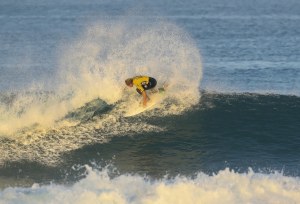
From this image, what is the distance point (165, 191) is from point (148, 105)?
701 centimetres

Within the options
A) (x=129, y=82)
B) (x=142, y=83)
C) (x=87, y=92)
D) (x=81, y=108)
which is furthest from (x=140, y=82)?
(x=87, y=92)

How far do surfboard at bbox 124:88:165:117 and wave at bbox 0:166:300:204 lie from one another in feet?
19.2

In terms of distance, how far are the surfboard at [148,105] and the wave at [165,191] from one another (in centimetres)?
585

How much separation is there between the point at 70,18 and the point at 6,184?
53.0m

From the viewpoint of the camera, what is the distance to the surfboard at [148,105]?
20438 mm

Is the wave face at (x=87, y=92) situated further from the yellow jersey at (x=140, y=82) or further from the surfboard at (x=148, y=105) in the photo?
the yellow jersey at (x=140, y=82)

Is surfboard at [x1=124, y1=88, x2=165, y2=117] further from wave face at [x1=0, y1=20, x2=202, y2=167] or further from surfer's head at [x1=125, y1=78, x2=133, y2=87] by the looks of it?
surfer's head at [x1=125, y1=78, x2=133, y2=87]

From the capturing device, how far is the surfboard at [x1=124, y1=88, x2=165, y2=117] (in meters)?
20.4

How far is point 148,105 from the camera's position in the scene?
20688mm

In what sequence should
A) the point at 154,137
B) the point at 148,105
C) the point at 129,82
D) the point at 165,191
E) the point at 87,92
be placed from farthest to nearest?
the point at 87,92 → the point at 148,105 → the point at 129,82 → the point at 154,137 → the point at 165,191

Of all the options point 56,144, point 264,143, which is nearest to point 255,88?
point 264,143

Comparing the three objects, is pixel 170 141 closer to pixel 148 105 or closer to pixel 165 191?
pixel 148 105

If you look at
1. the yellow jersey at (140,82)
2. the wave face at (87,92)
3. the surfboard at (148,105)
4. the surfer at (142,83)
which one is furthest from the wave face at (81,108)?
the yellow jersey at (140,82)

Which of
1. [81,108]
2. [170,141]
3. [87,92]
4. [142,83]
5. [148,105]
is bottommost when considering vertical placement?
[170,141]
